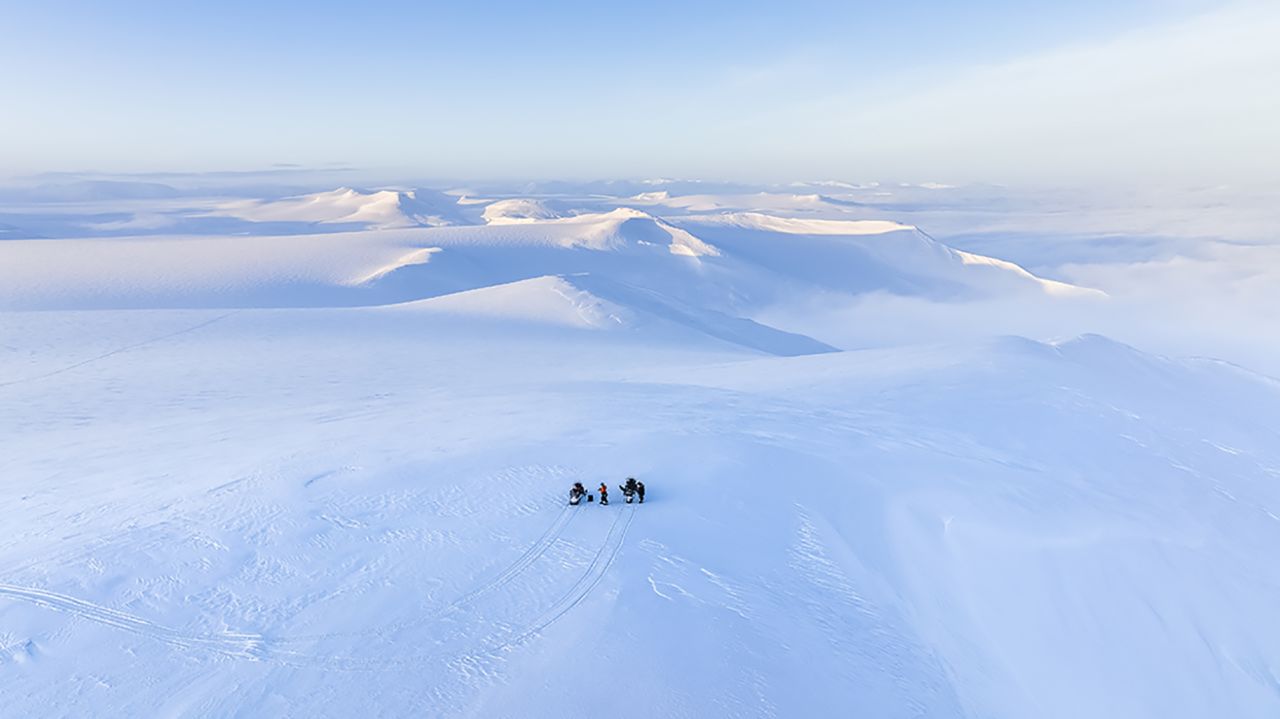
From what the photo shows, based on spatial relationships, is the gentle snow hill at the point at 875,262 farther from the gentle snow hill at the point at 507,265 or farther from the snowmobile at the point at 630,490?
the snowmobile at the point at 630,490

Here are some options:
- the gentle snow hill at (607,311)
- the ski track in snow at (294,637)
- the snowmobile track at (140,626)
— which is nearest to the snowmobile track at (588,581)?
the ski track in snow at (294,637)

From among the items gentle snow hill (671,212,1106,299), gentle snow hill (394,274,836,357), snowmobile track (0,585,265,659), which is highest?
snowmobile track (0,585,265,659)

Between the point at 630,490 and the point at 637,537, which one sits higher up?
the point at 630,490

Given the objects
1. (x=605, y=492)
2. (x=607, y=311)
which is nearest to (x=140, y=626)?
(x=605, y=492)

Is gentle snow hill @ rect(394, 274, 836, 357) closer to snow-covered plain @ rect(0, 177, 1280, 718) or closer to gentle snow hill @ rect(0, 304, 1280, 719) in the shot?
snow-covered plain @ rect(0, 177, 1280, 718)

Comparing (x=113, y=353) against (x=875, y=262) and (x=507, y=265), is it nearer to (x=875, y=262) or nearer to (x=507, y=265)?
(x=507, y=265)

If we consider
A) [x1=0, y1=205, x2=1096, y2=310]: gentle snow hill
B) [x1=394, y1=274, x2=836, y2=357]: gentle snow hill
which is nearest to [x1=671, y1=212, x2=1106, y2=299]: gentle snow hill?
[x1=0, y1=205, x2=1096, y2=310]: gentle snow hill
